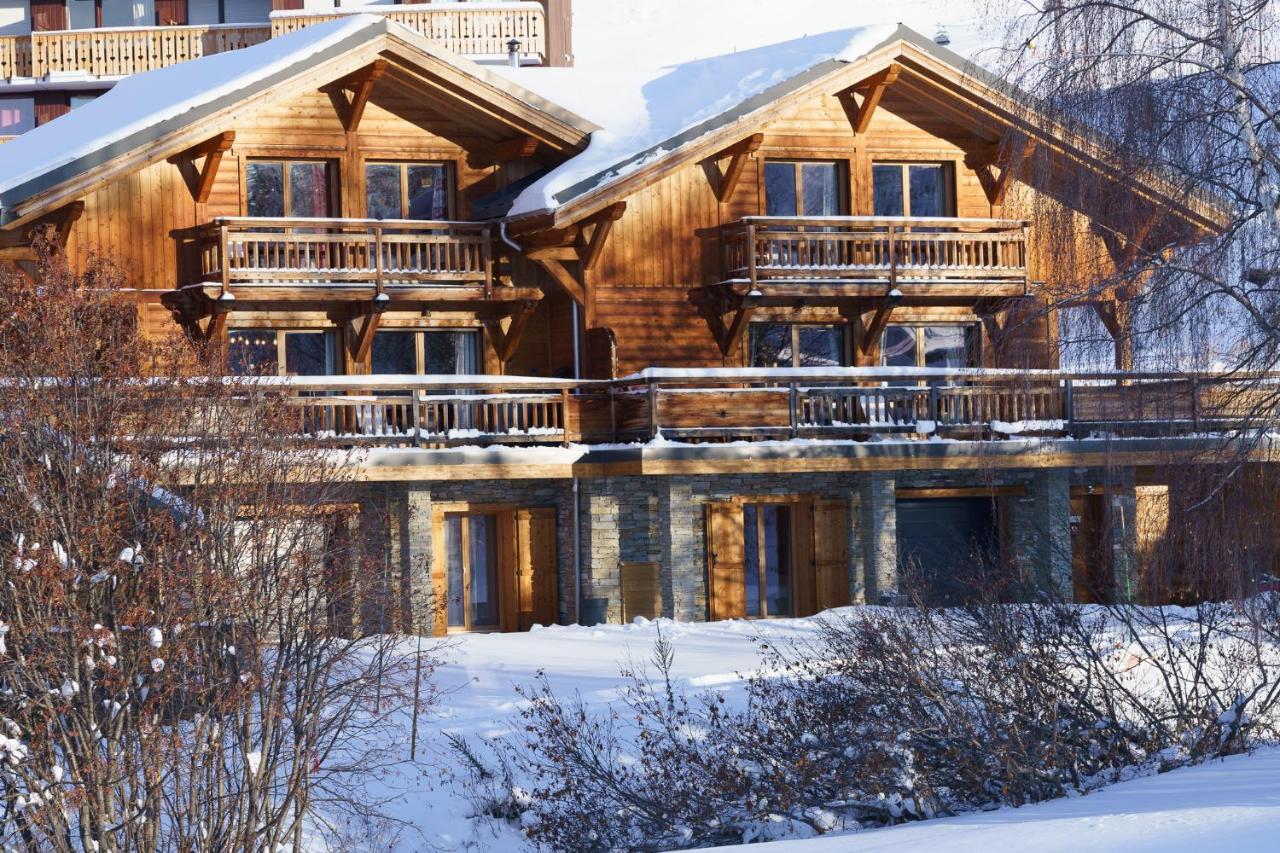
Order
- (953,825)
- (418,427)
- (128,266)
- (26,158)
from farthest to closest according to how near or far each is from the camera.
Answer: (26,158)
(128,266)
(418,427)
(953,825)

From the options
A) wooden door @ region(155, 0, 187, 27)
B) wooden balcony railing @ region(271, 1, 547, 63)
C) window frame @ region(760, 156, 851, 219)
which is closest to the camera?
window frame @ region(760, 156, 851, 219)

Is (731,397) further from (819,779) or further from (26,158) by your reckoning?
(26,158)

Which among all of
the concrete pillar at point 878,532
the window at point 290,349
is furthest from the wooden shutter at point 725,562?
the window at point 290,349

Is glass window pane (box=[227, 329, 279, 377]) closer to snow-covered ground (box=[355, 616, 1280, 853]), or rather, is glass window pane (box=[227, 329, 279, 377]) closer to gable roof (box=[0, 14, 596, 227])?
gable roof (box=[0, 14, 596, 227])

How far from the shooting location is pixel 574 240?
2542 centimetres

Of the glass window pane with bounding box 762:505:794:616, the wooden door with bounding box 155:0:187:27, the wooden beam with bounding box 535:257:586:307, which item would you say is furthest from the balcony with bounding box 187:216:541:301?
the wooden door with bounding box 155:0:187:27

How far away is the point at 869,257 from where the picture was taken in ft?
85.3

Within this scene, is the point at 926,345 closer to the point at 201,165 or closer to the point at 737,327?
the point at 737,327

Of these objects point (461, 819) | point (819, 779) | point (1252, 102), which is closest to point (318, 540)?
point (461, 819)

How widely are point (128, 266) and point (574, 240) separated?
242 inches

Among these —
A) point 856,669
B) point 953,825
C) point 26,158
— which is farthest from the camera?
point 26,158

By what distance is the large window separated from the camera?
91.1 feet

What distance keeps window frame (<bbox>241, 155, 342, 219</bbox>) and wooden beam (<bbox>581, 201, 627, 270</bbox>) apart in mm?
3710

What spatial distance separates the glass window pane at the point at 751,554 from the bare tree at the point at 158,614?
30.6ft
